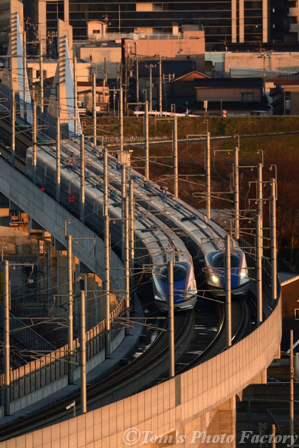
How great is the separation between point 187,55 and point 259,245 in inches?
3623

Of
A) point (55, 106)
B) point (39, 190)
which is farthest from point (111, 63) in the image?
point (39, 190)

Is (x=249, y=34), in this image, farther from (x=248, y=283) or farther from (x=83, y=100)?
(x=248, y=283)

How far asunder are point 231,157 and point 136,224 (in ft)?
142

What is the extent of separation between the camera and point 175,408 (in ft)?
126

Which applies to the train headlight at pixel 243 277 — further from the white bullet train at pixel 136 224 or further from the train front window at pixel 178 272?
the train front window at pixel 178 272

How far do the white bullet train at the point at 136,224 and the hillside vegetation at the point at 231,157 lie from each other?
17.3 m

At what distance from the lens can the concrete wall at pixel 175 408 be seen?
33750 mm

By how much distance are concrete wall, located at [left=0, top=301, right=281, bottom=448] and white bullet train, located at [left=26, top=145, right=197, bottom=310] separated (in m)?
2.98

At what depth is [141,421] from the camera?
36656 mm

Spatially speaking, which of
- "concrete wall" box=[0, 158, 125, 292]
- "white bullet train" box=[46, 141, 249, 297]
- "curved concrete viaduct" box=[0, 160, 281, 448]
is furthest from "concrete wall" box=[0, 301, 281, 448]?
"concrete wall" box=[0, 158, 125, 292]

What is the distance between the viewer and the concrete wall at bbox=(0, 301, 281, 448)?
33.8 meters

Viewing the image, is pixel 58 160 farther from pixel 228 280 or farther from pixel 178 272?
pixel 228 280

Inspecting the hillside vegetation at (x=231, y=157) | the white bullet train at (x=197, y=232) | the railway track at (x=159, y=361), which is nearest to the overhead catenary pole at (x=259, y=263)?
the railway track at (x=159, y=361)

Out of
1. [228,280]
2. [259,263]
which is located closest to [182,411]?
[228,280]
